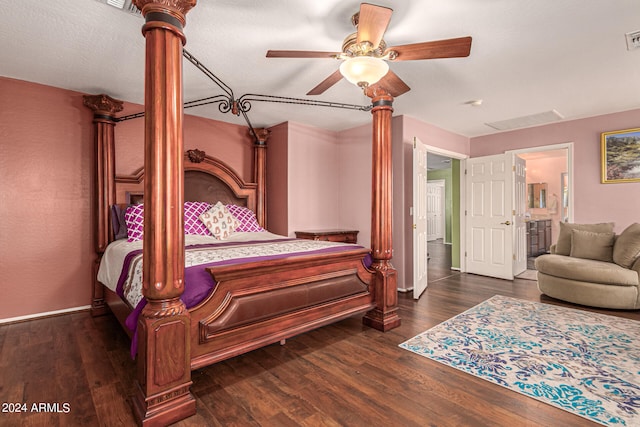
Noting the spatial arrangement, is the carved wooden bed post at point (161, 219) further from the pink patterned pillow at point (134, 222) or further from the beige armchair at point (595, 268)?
the beige armchair at point (595, 268)

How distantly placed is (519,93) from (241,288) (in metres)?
3.81

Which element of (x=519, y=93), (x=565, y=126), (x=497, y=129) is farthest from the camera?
(x=497, y=129)

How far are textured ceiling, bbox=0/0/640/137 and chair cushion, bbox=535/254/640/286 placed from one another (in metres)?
2.04

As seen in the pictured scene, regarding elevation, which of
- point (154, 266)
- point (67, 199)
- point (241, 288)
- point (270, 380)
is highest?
point (67, 199)

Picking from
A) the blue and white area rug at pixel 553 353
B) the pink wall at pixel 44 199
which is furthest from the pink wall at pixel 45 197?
the blue and white area rug at pixel 553 353

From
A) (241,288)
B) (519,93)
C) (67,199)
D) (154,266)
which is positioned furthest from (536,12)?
(67,199)

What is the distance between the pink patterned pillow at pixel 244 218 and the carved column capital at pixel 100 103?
5.71 feet

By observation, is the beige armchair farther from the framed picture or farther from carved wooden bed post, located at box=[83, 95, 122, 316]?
carved wooden bed post, located at box=[83, 95, 122, 316]

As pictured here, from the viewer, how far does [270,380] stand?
2.11 meters

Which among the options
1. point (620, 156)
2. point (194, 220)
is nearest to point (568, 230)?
point (620, 156)

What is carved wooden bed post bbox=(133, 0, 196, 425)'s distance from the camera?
5.31 feet

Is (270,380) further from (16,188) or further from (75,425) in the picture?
(16,188)

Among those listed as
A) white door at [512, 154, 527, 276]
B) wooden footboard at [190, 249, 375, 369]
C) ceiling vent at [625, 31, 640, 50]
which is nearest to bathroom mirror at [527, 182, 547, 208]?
white door at [512, 154, 527, 276]

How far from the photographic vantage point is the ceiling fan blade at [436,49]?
6.10 feet
